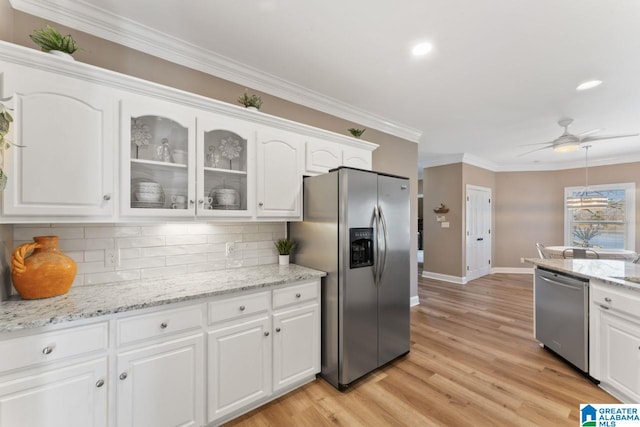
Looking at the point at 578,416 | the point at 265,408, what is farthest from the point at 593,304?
the point at 265,408

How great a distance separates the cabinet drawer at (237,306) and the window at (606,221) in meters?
7.20

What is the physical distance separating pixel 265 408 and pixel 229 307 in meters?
0.86

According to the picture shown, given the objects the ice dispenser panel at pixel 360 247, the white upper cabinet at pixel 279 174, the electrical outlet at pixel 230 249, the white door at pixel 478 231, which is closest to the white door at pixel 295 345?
the ice dispenser panel at pixel 360 247

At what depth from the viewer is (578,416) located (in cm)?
188

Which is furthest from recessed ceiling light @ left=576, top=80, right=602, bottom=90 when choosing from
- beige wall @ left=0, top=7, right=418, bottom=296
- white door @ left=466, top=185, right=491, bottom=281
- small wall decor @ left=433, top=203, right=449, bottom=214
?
small wall decor @ left=433, top=203, right=449, bottom=214

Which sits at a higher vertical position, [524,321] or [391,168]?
[391,168]

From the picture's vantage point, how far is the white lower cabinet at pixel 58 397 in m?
1.18

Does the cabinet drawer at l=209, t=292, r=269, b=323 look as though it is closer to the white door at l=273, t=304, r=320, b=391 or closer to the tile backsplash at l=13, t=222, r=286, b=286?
the white door at l=273, t=304, r=320, b=391

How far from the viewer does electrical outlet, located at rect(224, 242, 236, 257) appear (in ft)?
7.74

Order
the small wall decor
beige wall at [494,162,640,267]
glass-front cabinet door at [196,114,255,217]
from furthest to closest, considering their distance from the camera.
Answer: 1. beige wall at [494,162,640,267]
2. the small wall decor
3. glass-front cabinet door at [196,114,255,217]

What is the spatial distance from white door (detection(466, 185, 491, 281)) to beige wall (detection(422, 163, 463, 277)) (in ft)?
0.93

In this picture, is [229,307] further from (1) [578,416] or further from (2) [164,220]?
(1) [578,416]

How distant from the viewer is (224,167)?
210 centimetres

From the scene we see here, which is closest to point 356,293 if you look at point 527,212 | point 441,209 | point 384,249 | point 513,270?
point 384,249
